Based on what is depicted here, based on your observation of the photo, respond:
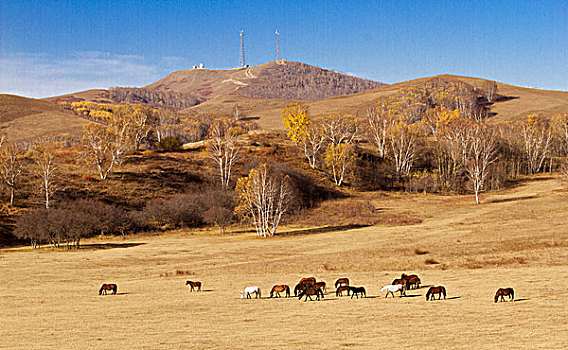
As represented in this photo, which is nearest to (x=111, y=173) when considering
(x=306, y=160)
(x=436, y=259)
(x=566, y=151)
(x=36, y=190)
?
(x=36, y=190)

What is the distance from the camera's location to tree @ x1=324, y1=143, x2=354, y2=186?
111125 millimetres

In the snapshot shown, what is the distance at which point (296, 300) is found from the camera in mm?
25719

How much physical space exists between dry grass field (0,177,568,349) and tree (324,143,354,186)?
47.8m

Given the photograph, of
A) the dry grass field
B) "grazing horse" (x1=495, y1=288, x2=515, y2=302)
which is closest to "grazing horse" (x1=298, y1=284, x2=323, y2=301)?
the dry grass field

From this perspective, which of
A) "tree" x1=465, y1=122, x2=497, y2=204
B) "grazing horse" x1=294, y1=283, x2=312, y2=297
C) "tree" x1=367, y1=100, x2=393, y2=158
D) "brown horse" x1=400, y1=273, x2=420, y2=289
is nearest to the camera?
"grazing horse" x1=294, y1=283, x2=312, y2=297

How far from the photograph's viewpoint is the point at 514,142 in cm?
13762

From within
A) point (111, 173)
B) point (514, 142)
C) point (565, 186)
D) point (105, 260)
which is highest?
A: point (514, 142)

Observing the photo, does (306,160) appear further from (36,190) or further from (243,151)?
(36,190)

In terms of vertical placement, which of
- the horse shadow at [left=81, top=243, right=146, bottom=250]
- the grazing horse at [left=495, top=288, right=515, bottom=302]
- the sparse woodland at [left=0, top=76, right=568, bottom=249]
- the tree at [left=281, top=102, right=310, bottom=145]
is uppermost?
the tree at [left=281, top=102, right=310, bottom=145]

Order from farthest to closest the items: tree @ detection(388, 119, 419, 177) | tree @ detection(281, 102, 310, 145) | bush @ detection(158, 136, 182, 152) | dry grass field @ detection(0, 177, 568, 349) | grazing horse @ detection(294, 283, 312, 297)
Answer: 1. bush @ detection(158, 136, 182, 152)
2. tree @ detection(281, 102, 310, 145)
3. tree @ detection(388, 119, 419, 177)
4. grazing horse @ detection(294, 283, 312, 297)
5. dry grass field @ detection(0, 177, 568, 349)

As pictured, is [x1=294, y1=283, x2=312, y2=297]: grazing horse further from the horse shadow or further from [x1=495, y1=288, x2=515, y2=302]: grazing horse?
the horse shadow

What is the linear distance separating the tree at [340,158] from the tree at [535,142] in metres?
57.2

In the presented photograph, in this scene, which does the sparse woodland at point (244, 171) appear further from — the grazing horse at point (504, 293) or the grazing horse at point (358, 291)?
the grazing horse at point (504, 293)

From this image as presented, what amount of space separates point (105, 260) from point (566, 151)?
140288 mm
